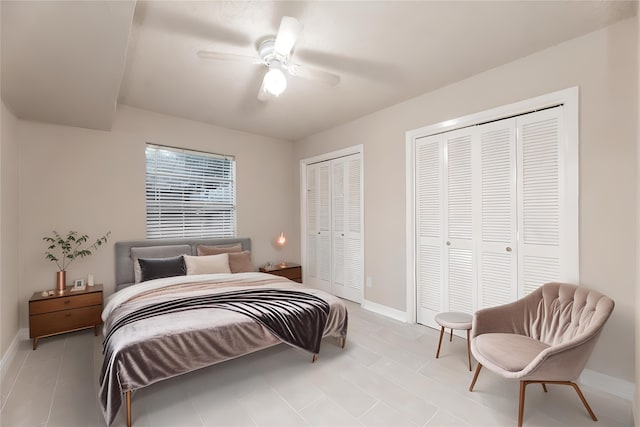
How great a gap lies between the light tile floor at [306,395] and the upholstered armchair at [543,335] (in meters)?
0.18

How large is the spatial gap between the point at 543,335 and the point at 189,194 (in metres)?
4.23

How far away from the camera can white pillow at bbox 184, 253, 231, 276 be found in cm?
348

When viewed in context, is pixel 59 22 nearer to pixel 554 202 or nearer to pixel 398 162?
pixel 398 162

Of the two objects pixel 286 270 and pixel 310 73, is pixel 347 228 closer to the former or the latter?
pixel 286 270

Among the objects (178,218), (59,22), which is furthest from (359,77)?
(178,218)

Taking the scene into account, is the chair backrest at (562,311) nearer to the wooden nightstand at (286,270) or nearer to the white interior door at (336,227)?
the white interior door at (336,227)

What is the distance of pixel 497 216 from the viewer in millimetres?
2727

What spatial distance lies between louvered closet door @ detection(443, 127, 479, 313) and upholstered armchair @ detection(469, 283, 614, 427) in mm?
678

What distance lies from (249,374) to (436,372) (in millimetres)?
1537

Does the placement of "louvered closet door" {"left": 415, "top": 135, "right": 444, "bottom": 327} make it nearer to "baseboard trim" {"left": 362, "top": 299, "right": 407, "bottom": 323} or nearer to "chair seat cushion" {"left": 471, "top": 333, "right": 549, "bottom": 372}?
"baseboard trim" {"left": 362, "top": 299, "right": 407, "bottom": 323}

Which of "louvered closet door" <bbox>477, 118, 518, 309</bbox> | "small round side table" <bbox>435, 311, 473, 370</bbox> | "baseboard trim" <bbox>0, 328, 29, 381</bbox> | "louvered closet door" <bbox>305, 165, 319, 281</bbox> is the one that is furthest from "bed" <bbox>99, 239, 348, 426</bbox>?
→ "louvered closet door" <bbox>305, 165, 319, 281</bbox>

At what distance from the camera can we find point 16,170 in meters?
2.97

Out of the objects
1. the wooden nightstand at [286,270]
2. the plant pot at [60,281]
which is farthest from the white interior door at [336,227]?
the plant pot at [60,281]

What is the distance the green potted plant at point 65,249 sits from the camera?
3.13 meters
